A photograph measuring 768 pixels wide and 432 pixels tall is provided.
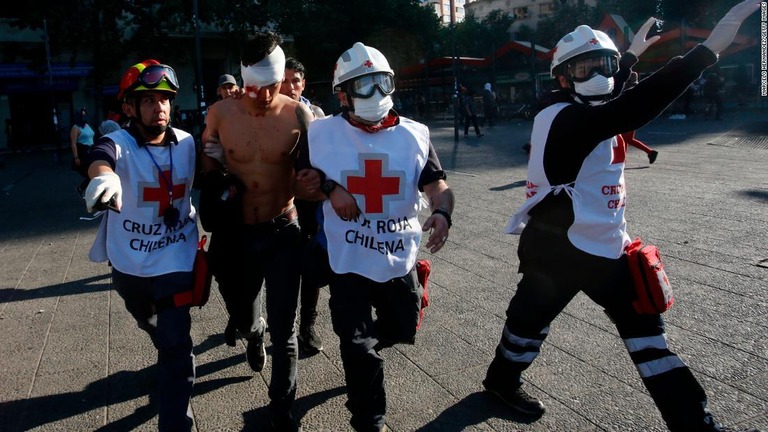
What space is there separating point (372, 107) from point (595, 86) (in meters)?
1.04

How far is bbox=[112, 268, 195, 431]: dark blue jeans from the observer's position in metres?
3.13

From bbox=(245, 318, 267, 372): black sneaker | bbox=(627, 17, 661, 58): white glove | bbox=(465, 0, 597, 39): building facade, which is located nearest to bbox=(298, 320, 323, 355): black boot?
bbox=(245, 318, 267, 372): black sneaker

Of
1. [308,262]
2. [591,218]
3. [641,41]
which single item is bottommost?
[308,262]

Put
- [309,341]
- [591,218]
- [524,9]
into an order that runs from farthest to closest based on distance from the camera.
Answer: [524,9] < [309,341] < [591,218]

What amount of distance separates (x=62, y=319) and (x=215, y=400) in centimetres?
238

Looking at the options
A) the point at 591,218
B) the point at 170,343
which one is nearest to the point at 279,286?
the point at 170,343

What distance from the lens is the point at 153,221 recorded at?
346 centimetres

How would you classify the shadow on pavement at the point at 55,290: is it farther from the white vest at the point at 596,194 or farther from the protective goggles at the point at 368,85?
the white vest at the point at 596,194

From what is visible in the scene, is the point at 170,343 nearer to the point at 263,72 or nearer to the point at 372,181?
the point at 372,181

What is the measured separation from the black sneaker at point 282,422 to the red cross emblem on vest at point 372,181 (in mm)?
1114

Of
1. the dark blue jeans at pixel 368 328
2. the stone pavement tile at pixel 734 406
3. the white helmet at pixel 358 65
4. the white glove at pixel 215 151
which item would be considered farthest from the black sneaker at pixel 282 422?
the stone pavement tile at pixel 734 406

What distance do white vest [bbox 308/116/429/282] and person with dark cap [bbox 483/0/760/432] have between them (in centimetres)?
62

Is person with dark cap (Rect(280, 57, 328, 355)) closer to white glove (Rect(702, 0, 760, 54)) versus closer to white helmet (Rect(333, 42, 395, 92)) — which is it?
white helmet (Rect(333, 42, 395, 92))

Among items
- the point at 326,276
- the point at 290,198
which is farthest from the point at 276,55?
the point at 326,276
